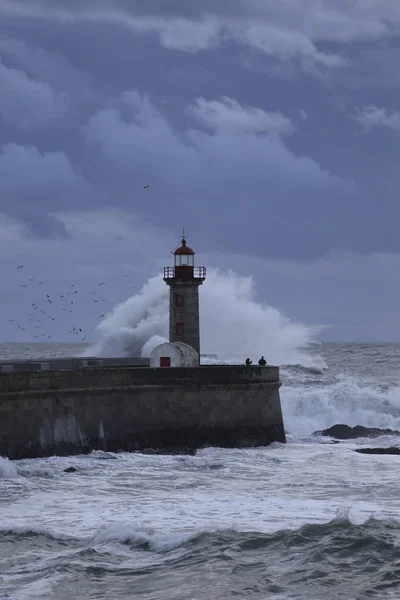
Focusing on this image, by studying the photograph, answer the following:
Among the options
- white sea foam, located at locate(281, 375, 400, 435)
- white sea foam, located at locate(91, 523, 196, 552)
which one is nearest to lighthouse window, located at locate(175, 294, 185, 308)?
white sea foam, located at locate(281, 375, 400, 435)

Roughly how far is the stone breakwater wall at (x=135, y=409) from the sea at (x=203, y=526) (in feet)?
1.53

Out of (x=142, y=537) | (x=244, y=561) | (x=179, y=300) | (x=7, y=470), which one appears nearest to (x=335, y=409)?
(x=179, y=300)

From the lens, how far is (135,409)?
20.6 meters

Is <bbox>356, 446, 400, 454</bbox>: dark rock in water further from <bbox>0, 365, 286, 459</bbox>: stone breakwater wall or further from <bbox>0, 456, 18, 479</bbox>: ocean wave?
<bbox>0, 456, 18, 479</bbox>: ocean wave

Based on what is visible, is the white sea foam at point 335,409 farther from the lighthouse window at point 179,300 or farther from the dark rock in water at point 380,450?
the dark rock in water at point 380,450

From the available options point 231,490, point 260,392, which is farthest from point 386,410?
point 231,490

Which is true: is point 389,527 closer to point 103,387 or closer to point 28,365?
point 103,387

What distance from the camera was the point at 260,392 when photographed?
72.8 feet

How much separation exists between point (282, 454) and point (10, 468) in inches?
253

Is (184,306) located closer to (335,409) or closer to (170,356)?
(170,356)

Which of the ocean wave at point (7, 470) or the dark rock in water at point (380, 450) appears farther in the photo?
the dark rock in water at point (380, 450)

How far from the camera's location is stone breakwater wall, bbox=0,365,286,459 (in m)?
18.4

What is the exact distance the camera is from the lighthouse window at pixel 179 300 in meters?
24.8

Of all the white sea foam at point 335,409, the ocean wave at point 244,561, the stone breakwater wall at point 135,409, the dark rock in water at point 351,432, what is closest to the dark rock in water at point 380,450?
the stone breakwater wall at point 135,409
